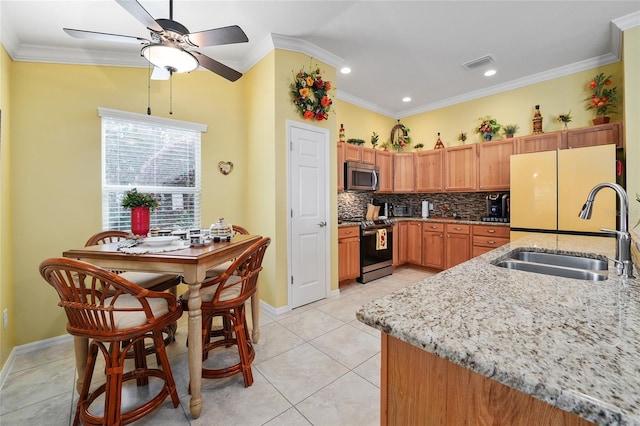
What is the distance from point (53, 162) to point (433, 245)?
4.86 m

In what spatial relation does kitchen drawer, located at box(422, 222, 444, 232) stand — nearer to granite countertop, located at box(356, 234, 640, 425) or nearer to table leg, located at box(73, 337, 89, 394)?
granite countertop, located at box(356, 234, 640, 425)

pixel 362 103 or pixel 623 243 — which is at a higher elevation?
pixel 362 103

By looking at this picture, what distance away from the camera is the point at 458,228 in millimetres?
4250

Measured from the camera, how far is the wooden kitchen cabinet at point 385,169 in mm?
4812

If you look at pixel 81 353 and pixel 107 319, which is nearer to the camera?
pixel 107 319

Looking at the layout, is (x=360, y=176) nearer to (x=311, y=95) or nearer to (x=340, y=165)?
(x=340, y=165)

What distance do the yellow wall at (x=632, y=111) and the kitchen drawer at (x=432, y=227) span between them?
210 centimetres

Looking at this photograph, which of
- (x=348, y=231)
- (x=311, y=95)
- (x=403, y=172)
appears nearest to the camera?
(x=311, y=95)

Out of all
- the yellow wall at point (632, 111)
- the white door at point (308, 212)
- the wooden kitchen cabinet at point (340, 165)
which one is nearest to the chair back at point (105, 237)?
the white door at point (308, 212)

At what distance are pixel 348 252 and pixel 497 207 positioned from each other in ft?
7.90

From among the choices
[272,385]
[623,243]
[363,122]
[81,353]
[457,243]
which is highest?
[363,122]

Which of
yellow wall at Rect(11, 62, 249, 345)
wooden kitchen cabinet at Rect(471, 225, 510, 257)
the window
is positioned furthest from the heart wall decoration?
wooden kitchen cabinet at Rect(471, 225, 510, 257)

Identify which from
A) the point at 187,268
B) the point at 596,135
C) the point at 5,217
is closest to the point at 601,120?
the point at 596,135

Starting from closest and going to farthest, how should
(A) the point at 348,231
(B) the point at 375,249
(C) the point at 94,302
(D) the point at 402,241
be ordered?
(C) the point at 94,302 → (A) the point at 348,231 → (B) the point at 375,249 → (D) the point at 402,241
